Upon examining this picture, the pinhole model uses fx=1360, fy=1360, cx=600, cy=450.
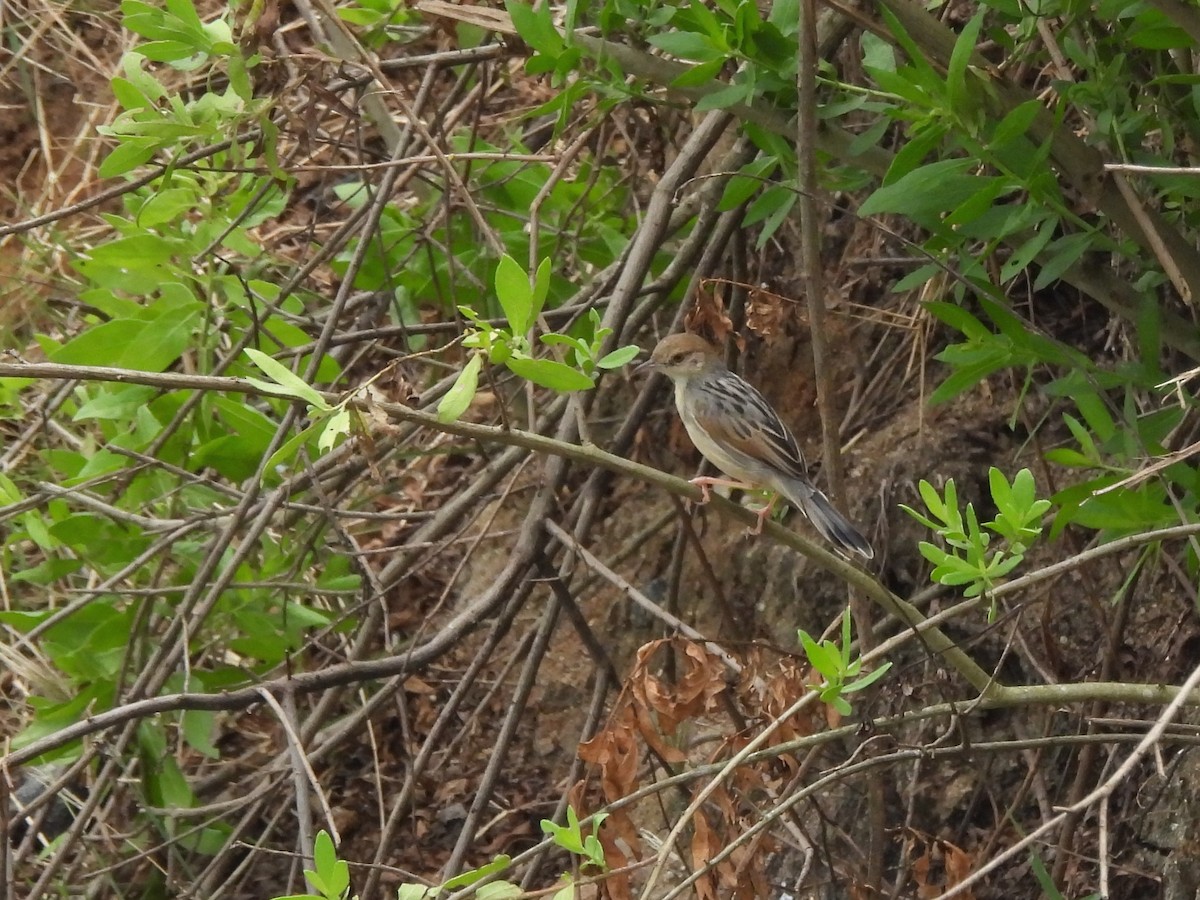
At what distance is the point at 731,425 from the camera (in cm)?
453

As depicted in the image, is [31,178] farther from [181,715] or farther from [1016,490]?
[1016,490]

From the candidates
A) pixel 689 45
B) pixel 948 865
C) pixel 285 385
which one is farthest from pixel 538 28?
pixel 948 865

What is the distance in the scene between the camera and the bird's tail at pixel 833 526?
12.7ft

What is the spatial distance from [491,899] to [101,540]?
8.15 ft

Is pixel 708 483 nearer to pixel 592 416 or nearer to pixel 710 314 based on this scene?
pixel 710 314

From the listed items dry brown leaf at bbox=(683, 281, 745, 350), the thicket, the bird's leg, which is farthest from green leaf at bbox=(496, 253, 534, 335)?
dry brown leaf at bbox=(683, 281, 745, 350)

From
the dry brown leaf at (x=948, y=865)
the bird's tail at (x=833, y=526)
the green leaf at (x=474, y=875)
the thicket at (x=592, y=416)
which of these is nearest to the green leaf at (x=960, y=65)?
the thicket at (x=592, y=416)

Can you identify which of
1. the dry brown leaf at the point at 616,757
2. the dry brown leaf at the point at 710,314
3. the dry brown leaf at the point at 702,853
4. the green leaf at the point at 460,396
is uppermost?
the green leaf at the point at 460,396

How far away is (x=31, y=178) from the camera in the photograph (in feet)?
24.6

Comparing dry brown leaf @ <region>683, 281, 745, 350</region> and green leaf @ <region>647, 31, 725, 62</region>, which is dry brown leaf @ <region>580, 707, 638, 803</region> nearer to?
dry brown leaf @ <region>683, 281, 745, 350</region>

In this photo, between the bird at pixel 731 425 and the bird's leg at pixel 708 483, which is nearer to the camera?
the bird's leg at pixel 708 483

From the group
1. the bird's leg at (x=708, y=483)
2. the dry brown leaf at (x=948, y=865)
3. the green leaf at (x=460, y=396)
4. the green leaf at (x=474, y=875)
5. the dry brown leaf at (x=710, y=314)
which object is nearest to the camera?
the green leaf at (x=460, y=396)

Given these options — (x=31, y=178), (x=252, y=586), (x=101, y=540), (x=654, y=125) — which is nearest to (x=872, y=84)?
(x=654, y=125)

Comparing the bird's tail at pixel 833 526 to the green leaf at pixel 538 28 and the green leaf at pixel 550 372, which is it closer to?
the green leaf at pixel 538 28
